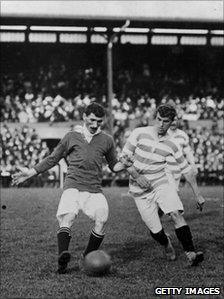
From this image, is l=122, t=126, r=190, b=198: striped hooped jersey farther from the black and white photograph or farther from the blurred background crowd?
the blurred background crowd

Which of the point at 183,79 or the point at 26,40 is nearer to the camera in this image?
the point at 26,40

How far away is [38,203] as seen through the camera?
50.0ft

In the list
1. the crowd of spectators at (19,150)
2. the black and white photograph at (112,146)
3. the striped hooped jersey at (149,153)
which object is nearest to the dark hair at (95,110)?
the black and white photograph at (112,146)

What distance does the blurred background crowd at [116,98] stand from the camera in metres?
25.1

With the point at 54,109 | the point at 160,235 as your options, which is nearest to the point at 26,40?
the point at 54,109

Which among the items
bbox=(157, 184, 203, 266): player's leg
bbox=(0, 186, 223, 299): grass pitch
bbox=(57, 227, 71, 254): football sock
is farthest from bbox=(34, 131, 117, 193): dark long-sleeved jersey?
bbox=(0, 186, 223, 299): grass pitch

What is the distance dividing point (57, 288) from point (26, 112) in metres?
21.2

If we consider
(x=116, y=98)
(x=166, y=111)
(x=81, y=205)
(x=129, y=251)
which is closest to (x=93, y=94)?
(x=116, y=98)

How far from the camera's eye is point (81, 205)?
23.7ft

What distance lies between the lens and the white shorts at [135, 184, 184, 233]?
7.68m

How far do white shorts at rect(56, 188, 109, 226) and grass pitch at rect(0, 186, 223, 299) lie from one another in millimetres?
621

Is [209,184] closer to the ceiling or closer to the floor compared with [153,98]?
closer to the floor

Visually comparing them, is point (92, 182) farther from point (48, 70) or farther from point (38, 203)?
point (48, 70)

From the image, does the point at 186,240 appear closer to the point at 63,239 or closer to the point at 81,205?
the point at 81,205
